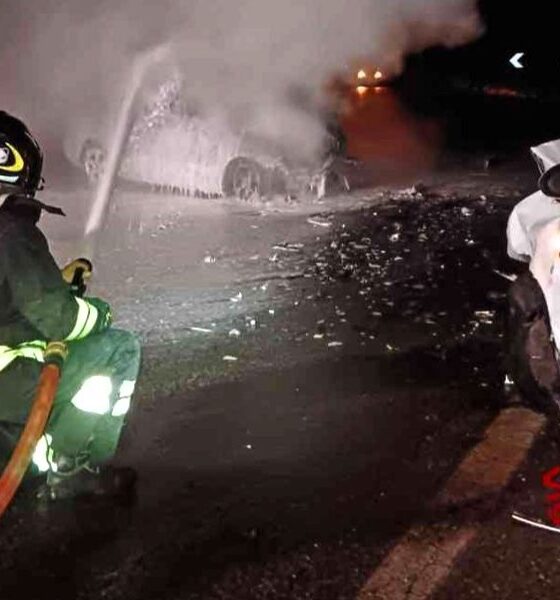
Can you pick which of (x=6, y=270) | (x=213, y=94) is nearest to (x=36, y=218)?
(x=6, y=270)

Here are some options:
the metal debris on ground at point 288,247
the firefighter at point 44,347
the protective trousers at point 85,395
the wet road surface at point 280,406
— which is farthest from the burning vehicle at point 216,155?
the protective trousers at point 85,395

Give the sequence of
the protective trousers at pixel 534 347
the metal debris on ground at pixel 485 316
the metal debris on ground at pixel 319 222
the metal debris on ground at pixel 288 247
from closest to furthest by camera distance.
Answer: the protective trousers at pixel 534 347, the metal debris on ground at pixel 485 316, the metal debris on ground at pixel 288 247, the metal debris on ground at pixel 319 222

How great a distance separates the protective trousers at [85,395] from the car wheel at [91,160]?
7958 mm

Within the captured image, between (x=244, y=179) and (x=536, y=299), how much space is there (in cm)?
630

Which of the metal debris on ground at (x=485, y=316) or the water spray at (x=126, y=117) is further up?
the metal debris on ground at (x=485, y=316)

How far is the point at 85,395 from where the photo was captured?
156 inches

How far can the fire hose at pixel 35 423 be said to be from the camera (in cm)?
335

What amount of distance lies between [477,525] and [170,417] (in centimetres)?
173

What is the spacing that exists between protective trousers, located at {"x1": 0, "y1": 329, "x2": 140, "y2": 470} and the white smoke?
709 cm

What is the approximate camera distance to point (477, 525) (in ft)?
12.6

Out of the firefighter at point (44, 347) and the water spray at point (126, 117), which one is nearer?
the firefighter at point (44, 347)

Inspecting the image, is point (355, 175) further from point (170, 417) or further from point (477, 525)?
point (477, 525)

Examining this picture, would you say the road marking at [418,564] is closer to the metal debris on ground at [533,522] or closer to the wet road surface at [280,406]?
the wet road surface at [280,406]

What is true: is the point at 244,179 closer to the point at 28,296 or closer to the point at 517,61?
the point at 28,296
